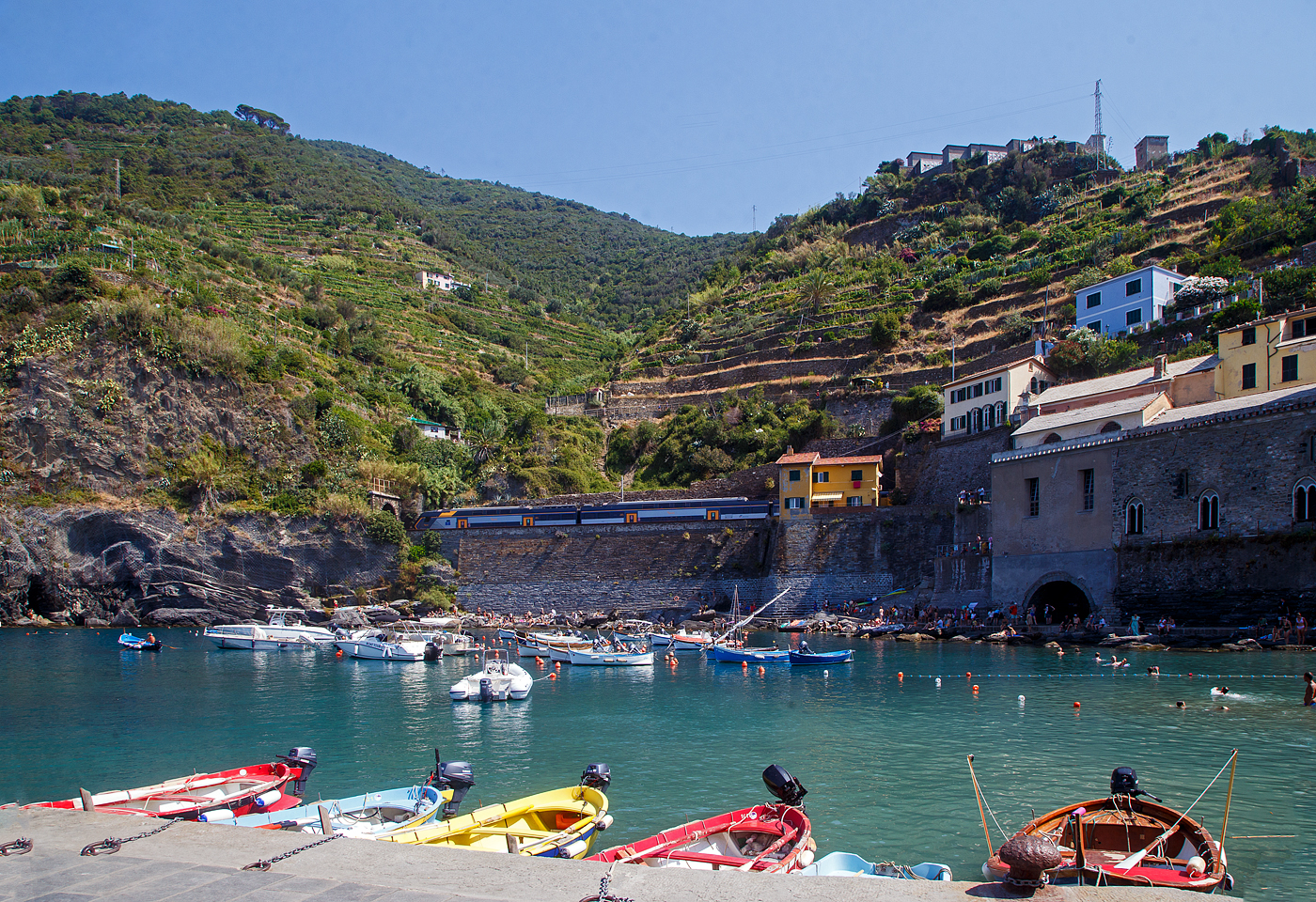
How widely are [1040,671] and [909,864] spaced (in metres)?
19.1

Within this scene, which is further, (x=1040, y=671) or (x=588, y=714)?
(x=1040, y=671)

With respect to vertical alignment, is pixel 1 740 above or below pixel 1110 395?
below

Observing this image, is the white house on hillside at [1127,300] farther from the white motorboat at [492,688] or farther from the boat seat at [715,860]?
the boat seat at [715,860]

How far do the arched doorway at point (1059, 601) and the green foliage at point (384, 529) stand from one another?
115ft

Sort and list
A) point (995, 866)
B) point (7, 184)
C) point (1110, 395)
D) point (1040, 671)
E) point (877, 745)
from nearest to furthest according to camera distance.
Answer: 1. point (995, 866)
2. point (877, 745)
3. point (1040, 671)
4. point (1110, 395)
5. point (7, 184)

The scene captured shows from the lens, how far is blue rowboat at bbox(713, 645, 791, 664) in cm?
3225

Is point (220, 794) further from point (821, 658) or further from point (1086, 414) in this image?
point (1086, 414)

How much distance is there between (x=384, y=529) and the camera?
50.9 m

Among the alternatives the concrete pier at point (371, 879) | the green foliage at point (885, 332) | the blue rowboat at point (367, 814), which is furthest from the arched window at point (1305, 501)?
the green foliage at point (885, 332)

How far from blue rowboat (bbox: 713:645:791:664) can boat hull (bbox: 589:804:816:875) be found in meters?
22.1

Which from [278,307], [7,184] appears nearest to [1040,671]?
[278,307]

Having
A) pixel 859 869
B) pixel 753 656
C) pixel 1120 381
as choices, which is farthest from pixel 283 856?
pixel 1120 381

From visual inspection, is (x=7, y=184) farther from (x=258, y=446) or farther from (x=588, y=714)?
(x=588, y=714)

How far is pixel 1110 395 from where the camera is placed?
37.6 metres
